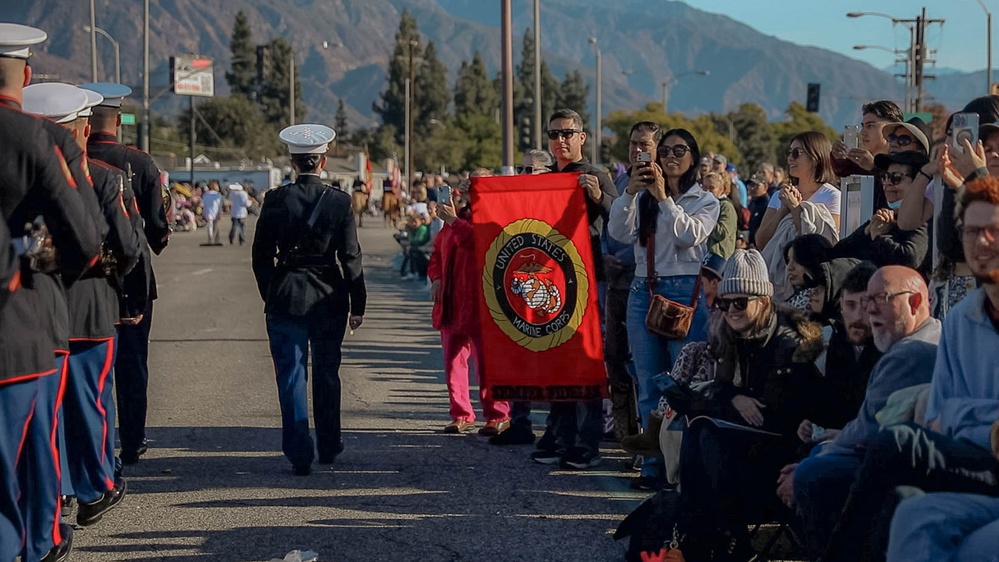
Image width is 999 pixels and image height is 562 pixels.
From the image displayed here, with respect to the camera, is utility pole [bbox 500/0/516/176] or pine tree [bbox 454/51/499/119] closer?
utility pole [bbox 500/0/516/176]

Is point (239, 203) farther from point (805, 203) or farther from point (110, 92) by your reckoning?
point (805, 203)

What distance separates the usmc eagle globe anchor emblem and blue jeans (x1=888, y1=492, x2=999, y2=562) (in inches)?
168

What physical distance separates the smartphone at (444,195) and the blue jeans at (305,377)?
3.81ft

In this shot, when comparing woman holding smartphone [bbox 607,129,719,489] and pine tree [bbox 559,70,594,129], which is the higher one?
pine tree [bbox 559,70,594,129]

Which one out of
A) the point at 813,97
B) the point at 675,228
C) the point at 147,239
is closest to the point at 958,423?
the point at 675,228

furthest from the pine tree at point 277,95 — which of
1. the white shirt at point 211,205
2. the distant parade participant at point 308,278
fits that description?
the distant parade participant at point 308,278

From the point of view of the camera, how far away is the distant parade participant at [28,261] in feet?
15.8

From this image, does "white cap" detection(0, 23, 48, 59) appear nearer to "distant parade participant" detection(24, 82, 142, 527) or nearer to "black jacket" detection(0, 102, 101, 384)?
"black jacket" detection(0, 102, 101, 384)

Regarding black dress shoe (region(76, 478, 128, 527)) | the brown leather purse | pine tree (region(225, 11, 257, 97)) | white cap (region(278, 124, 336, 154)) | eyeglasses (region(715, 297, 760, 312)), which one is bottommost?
black dress shoe (region(76, 478, 128, 527))

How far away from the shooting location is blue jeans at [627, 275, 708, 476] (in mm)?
7441

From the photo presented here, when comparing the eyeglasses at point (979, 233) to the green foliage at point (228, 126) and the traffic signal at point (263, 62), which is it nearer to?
the traffic signal at point (263, 62)

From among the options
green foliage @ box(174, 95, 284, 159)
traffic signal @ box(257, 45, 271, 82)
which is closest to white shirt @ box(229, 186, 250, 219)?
traffic signal @ box(257, 45, 271, 82)

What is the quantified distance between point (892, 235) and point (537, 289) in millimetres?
2503

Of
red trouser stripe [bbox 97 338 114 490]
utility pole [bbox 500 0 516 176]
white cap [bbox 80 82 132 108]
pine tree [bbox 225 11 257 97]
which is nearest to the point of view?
red trouser stripe [bbox 97 338 114 490]
